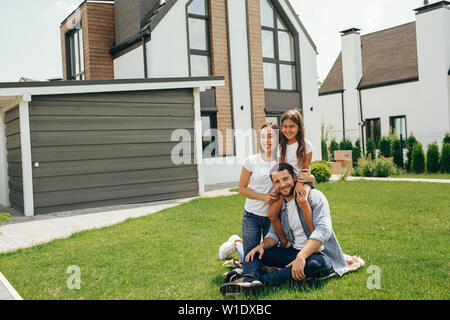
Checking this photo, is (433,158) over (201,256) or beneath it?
over

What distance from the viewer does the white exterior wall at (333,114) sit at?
927 inches

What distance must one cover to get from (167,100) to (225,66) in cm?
454

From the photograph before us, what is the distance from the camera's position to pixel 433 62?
19.0 meters

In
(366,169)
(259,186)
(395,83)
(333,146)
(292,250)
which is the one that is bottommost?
(292,250)

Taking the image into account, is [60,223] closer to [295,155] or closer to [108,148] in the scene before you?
[108,148]

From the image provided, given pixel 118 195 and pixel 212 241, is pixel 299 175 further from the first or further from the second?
pixel 118 195

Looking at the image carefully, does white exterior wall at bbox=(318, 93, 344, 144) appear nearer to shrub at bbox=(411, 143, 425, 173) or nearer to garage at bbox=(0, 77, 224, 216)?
shrub at bbox=(411, 143, 425, 173)

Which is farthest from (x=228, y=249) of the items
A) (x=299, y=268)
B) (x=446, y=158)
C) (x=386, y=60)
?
(x=386, y=60)

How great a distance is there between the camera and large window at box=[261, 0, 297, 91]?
643 inches

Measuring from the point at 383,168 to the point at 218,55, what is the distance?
7038 mm

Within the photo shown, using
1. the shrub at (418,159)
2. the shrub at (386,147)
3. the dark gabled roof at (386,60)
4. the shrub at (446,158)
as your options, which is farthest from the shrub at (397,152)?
the dark gabled roof at (386,60)

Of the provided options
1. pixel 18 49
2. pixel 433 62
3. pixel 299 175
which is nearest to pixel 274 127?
pixel 299 175

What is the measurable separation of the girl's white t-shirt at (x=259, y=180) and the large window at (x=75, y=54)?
1368cm

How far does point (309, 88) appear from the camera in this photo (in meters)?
17.6
